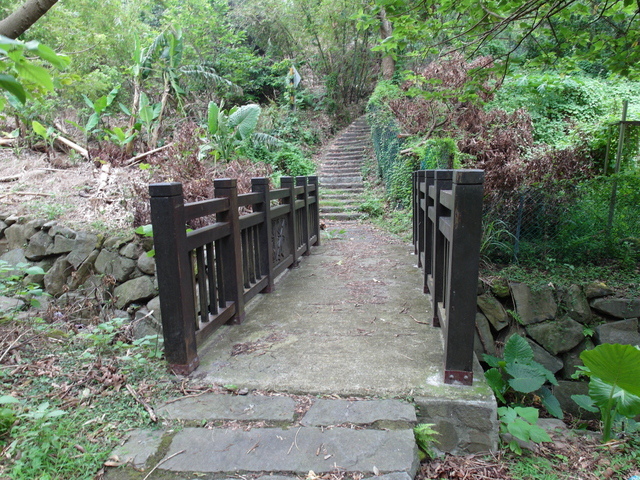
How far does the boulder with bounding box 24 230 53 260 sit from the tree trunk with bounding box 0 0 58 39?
6083 mm

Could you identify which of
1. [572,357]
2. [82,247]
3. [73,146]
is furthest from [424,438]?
[73,146]

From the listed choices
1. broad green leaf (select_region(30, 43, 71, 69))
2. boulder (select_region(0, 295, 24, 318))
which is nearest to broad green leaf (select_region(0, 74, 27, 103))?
broad green leaf (select_region(30, 43, 71, 69))

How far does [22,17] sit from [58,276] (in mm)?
6059

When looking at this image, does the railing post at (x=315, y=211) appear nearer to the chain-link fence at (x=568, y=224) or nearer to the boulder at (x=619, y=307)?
the chain-link fence at (x=568, y=224)

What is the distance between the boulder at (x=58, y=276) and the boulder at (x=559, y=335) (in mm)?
6892

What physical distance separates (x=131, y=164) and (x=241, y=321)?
7.04m

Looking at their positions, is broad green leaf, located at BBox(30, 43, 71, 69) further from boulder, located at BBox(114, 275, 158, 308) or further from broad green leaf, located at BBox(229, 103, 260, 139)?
broad green leaf, located at BBox(229, 103, 260, 139)

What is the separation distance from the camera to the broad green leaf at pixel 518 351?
121 inches

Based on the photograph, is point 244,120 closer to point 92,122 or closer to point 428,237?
point 92,122

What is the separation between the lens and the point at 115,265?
21.3ft

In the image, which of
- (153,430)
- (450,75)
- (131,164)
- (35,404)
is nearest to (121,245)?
(131,164)

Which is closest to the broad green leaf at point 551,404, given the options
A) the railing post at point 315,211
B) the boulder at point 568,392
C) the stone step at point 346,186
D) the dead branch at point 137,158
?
the boulder at point 568,392

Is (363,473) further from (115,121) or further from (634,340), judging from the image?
(115,121)

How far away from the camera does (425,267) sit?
4145mm
